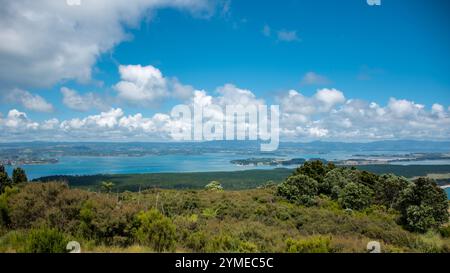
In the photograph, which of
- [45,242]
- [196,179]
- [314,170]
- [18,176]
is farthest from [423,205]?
[196,179]

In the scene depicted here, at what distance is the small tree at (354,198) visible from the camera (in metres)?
19.0

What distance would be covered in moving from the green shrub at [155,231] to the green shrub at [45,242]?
1358 mm

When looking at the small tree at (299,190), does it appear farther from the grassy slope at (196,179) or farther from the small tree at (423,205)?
the grassy slope at (196,179)

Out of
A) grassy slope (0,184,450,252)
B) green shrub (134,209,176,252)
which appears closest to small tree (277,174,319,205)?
grassy slope (0,184,450,252)

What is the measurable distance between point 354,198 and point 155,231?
15.7 meters

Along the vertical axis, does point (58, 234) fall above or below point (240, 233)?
above

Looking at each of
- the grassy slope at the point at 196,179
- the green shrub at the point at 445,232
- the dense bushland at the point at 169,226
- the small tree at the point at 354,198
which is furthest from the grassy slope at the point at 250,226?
the grassy slope at the point at 196,179

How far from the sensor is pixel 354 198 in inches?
752

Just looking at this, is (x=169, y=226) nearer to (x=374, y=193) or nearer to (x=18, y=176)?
(x=374, y=193)

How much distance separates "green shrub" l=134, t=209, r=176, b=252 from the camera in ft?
20.1

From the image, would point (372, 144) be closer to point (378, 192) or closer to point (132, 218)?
point (378, 192)

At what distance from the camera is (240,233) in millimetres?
8328
